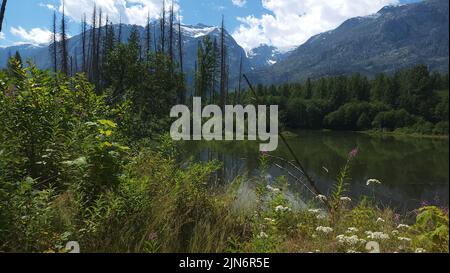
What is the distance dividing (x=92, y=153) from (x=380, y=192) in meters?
15.9

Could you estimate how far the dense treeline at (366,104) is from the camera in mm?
83250

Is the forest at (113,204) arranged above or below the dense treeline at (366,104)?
below

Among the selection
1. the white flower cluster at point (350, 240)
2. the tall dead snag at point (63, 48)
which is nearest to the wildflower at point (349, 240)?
the white flower cluster at point (350, 240)

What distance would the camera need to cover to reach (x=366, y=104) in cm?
9244

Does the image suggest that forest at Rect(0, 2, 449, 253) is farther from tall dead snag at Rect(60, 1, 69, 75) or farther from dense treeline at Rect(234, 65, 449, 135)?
dense treeline at Rect(234, 65, 449, 135)

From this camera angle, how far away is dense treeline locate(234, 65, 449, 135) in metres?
83.2

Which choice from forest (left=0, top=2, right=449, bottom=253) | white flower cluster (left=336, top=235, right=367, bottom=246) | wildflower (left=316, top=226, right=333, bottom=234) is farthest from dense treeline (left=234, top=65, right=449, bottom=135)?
white flower cluster (left=336, top=235, right=367, bottom=246)

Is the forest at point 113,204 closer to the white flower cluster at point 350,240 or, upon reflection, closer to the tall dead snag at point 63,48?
the white flower cluster at point 350,240

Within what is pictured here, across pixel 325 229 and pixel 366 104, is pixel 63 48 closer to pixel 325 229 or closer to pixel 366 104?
pixel 325 229

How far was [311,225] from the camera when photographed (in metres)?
5.02

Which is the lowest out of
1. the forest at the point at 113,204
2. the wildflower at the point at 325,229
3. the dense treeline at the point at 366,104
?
the wildflower at the point at 325,229

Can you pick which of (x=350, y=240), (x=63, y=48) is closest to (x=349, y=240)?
(x=350, y=240)
